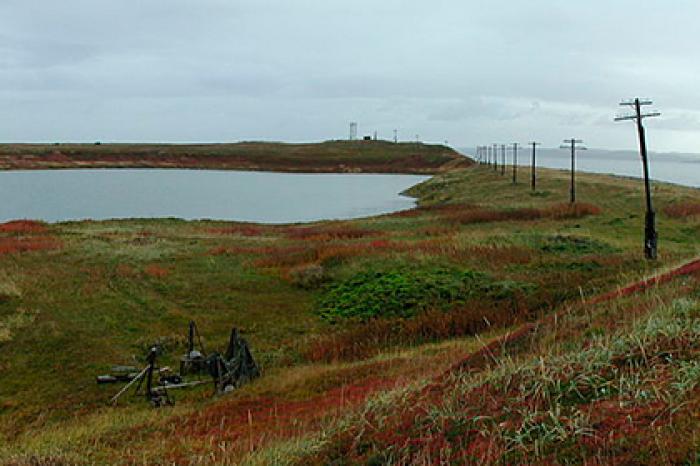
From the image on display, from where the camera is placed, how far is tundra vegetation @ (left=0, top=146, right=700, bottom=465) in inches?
268

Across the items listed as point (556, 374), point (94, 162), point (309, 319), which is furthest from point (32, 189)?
point (556, 374)

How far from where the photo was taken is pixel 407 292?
22047 mm

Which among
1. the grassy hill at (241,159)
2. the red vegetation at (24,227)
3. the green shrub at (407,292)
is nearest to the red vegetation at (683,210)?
the green shrub at (407,292)

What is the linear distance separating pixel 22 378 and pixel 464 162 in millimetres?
139458

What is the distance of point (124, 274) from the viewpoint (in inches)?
1001

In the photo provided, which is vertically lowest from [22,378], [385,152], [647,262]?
[22,378]

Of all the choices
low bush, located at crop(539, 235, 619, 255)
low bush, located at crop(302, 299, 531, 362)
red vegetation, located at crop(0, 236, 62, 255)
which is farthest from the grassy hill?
low bush, located at crop(302, 299, 531, 362)

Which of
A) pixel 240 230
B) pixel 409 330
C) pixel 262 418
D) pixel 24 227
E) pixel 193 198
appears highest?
pixel 193 198

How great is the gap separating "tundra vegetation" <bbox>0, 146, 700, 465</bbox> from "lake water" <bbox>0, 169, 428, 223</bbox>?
2299cm

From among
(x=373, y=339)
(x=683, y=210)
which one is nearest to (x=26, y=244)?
(x=373, y=339)

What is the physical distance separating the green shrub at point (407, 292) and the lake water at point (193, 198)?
37.7m

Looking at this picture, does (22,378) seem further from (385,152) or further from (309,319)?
(385,152)

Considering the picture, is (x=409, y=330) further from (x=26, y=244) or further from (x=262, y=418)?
(x=26, y=244)

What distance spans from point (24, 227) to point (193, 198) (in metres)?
39.4
